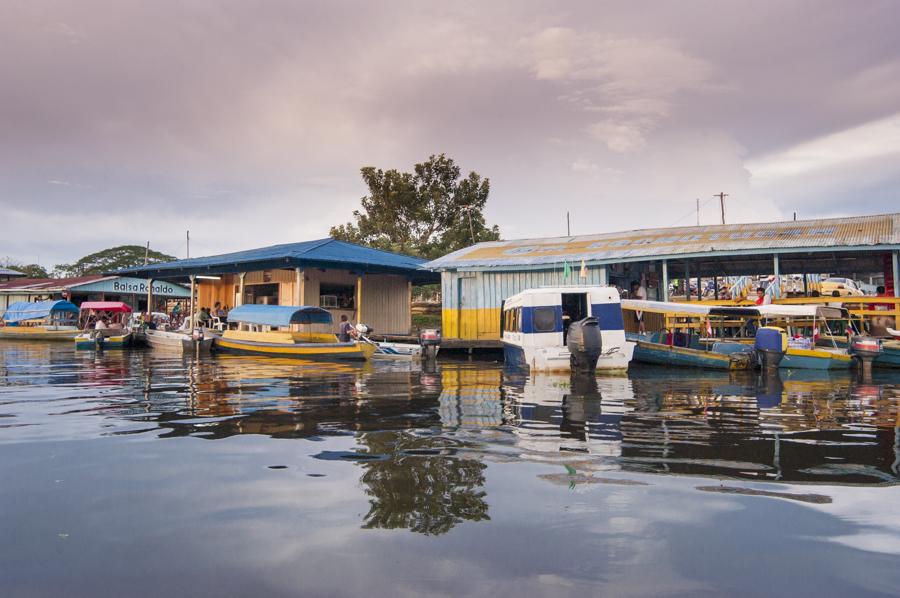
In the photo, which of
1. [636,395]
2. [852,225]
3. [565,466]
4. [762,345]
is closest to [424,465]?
[565,466]

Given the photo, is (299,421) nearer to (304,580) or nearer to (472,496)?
(472,496)

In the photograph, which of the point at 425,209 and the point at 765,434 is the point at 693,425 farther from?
the point at 425,209

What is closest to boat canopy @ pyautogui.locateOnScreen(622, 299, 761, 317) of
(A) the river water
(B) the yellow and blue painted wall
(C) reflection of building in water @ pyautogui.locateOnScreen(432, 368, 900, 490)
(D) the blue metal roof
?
(C) reflection of building in water @ pyautogui.locateOnScreen(432, 368, 900, 490)

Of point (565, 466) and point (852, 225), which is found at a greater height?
point (852, 225)

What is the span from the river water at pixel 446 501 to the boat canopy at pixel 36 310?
32.1 meters

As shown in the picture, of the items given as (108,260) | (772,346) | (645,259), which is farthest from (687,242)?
(108,260)

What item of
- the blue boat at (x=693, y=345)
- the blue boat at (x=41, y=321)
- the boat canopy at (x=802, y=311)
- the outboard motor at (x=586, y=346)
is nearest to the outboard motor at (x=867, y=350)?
the boat canopy at (x=802, y=311)

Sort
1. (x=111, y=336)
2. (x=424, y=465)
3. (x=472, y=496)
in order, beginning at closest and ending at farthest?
(x=472, y=496)
(x=424, y=465)
(x=111, y=336)

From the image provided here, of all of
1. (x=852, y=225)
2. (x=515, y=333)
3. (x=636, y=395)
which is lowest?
(x=636, y=395)

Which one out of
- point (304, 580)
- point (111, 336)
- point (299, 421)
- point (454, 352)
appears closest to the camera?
point (304, 580)

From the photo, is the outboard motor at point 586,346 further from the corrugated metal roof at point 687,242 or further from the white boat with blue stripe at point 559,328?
the corrugated metal roof at point 687,242

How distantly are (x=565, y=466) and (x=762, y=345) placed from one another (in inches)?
511

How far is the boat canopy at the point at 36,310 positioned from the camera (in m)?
35.1

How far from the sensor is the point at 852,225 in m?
20.5
